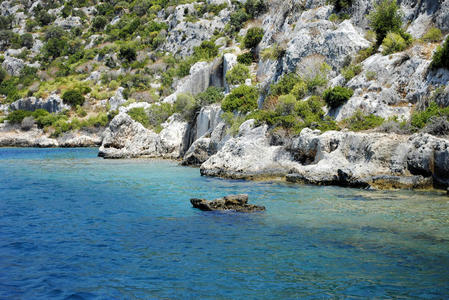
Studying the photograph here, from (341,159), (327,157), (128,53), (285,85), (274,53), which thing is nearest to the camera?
(341,159)

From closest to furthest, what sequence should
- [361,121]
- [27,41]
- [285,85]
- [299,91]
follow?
1. [361,121]
2. [299,91]
3. [285,85]
4. [27,41]

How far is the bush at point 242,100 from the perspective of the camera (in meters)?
32.8

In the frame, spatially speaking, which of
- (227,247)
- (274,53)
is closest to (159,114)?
(274,53)

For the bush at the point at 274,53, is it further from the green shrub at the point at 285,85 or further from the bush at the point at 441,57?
the bush at the point at 441,57

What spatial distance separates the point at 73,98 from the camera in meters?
72.8

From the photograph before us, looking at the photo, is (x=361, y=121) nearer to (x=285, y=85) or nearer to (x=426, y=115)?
(x=426, y=115)

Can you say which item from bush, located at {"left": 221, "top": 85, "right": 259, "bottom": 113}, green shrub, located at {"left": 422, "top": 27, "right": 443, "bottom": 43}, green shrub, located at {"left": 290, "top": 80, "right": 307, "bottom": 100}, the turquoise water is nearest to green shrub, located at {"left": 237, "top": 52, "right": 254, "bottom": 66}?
bush, located at {"left": 221, "top": 85, "right": 259, "bottom": 113}

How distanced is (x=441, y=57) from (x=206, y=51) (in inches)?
1725

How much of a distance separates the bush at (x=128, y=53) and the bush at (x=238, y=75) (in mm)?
45388

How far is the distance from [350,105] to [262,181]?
772 cm

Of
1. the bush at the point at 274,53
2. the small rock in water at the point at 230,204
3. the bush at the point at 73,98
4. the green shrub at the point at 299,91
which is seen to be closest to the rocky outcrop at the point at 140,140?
the bush at the point at 274,53

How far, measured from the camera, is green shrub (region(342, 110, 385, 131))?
22016 millimetres

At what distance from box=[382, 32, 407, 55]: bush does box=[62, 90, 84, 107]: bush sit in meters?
59.9

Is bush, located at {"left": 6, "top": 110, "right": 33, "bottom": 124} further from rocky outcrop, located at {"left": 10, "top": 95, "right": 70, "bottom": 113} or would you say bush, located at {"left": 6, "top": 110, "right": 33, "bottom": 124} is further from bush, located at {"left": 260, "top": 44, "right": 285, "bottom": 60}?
bush, located at {"left": 260, "top": 44, "right": 285, "bottom": 60}
